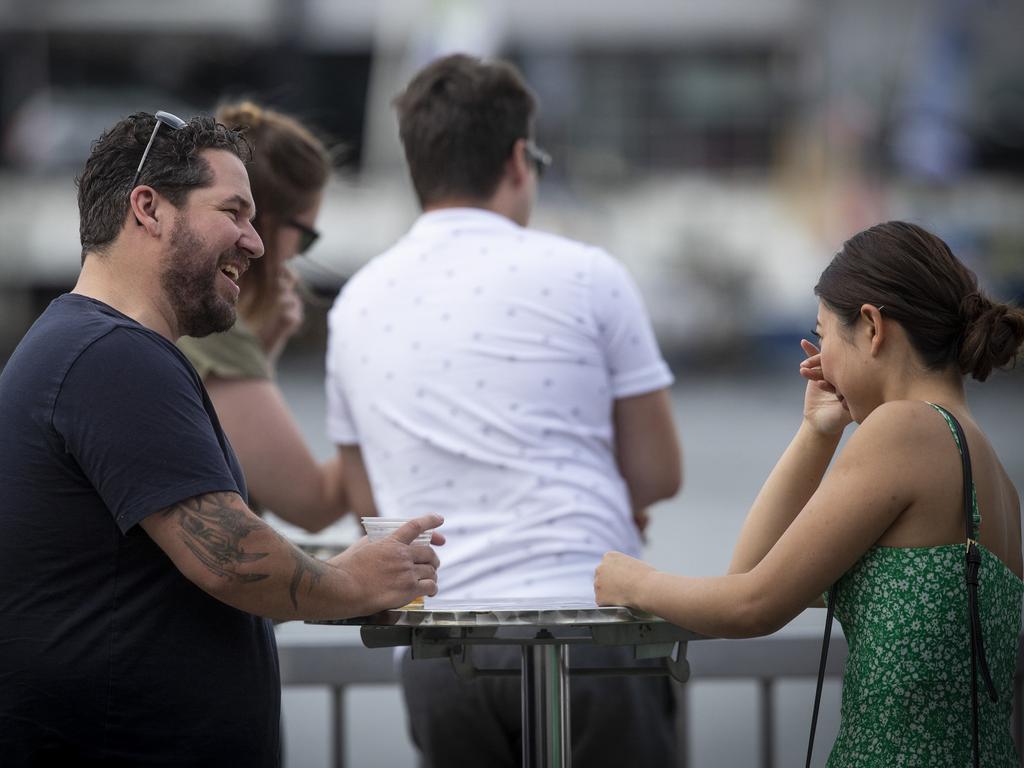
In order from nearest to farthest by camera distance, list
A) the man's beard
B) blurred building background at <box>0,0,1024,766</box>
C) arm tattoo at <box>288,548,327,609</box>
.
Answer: arm tattoo at <box>288,548,327,609</box> < the man's beard < blurred building background at <box>0,0,1024,766</box>

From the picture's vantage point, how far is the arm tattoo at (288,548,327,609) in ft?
6.77

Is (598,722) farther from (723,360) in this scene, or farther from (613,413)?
(723,360)

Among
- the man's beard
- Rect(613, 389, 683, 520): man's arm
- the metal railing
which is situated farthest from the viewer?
the metal railing

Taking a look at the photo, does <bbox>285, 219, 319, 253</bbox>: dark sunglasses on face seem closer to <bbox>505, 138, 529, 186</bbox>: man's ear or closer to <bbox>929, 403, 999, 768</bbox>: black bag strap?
<bbox>505, 138, 529, 186</bbox>: man's ear

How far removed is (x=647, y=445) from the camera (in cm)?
294

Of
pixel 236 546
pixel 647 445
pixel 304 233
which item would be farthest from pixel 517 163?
pixel 236 546

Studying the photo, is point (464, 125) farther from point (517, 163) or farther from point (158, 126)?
point (158, 126)

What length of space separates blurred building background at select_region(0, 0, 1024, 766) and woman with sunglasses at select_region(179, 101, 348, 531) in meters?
18.2

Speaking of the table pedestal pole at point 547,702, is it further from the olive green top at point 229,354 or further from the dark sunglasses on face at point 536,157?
the dark sunglasses on face at point 536,157

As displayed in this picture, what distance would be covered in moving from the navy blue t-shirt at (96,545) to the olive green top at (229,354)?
87 centimetres

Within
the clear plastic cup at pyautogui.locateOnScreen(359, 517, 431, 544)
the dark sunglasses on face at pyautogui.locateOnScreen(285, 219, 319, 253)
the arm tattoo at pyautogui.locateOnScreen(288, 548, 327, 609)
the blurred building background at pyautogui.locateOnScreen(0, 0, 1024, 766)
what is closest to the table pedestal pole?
the clear plastic cup at pyautogui.locateOnScreen(359, 517, 431, 544)

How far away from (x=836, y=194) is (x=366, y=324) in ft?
71.6

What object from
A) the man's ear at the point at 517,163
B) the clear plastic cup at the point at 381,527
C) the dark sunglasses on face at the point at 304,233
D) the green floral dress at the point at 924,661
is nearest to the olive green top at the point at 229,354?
the dark sunglasses on face at the point at 304,233

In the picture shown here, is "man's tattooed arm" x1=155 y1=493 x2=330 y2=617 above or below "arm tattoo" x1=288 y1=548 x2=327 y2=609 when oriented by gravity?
above
